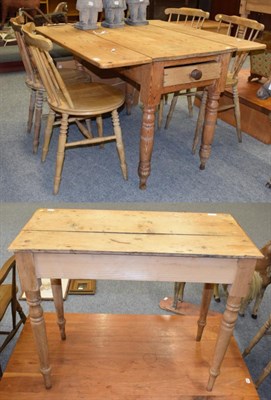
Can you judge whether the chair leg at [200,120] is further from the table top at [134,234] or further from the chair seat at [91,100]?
the table top at [134,234]

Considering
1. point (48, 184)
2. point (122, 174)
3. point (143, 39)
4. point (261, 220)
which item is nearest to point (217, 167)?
point (261, 220)

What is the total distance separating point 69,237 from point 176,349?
75cm

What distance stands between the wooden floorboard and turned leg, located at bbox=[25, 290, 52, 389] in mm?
145

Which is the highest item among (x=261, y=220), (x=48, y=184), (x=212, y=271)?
(x=212, y=271)

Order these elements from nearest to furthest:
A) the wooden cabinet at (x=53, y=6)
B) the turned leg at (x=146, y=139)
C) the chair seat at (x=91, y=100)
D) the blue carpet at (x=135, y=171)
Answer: the turned leg at (x=146, y=139)
the chair seat at (x=91, y=100)
the blue carpet at (x=135, y=171)
the wooden cabinet at (x=53, y=6)

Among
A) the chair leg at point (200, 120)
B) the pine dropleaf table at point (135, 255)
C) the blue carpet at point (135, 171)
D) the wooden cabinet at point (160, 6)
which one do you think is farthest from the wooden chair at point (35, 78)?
the wooden cabinet at point (160, 6)

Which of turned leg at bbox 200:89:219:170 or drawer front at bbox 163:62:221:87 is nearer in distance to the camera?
drawer front at bbox 163:62:221:87

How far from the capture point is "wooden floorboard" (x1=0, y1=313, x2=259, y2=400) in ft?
4.49

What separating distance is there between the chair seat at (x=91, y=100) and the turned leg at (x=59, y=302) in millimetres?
1081

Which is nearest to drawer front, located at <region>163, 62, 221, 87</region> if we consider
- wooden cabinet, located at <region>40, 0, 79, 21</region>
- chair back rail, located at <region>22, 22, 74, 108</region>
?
chair back rail, located at <region>22, 22, 74, 108</region>

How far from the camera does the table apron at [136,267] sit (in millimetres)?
1056

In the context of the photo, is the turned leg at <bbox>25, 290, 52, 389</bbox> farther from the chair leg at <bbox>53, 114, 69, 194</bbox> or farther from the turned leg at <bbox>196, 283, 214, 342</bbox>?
the chair leg at <bbox>53, 114, 69, 194</bbox>

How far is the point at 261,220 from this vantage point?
2.52 meters

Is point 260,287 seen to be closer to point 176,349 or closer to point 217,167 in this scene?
point 176,349
